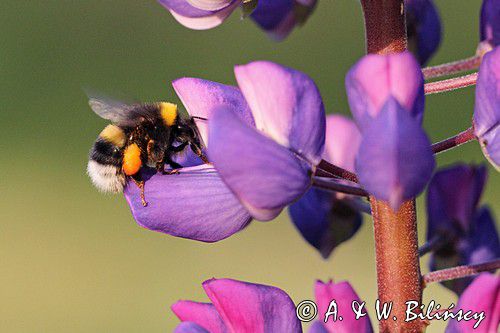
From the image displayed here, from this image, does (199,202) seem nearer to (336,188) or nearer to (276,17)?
(336,188)

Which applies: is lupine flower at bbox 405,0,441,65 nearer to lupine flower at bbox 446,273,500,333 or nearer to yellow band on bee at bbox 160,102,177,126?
yellow band on bee at bbox 160,102,177,126

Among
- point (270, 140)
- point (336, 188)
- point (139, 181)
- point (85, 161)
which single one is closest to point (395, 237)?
point (336, 188)

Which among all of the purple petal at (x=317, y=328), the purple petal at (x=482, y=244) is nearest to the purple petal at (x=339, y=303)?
the purple petal at (x=317, y=328)

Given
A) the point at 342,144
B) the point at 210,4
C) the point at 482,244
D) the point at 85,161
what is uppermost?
the point at 210,4

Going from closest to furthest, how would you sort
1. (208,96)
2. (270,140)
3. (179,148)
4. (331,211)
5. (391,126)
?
(391,126), (270,140), (208,96), (179,148), (331,211)

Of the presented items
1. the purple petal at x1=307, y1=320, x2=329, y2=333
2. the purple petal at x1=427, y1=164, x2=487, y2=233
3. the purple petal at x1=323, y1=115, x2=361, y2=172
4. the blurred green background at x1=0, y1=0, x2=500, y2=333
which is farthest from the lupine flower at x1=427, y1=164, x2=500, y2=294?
the blurred green background at x1=0, y1=0, x2=500, y2=333

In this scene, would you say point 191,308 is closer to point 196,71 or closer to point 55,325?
point 55,325

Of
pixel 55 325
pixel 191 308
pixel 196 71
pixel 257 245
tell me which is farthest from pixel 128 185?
pixel 196 71
